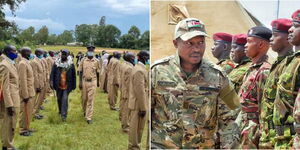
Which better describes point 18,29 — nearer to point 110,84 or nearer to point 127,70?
point 110,84

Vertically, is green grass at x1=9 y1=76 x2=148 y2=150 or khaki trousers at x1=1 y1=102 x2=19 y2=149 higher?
khaki trousers at x1=1 y1=102 x2=19 y2=149

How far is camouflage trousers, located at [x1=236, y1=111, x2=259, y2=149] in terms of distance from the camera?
360 centimetres

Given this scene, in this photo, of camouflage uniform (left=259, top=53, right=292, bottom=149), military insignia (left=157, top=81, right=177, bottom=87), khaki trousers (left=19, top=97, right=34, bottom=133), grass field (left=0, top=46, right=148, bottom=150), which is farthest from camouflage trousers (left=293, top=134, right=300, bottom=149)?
khaki trousers (left=19, top=97, right=34, bottom=133)

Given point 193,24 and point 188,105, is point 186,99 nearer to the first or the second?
point 188,105

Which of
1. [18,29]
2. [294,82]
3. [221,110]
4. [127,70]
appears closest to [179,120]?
[221,110]

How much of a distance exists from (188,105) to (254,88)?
100 centimetres

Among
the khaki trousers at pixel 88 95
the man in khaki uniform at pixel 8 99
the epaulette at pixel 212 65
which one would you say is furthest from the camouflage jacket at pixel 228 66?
the khaki trousers at pixel 88 95

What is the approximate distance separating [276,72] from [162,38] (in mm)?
4411

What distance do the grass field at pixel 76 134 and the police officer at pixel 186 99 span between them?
12.0 feet

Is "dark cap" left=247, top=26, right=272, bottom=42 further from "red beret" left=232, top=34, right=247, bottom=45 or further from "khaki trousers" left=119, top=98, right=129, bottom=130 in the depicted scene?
"khaki trousers" left=119, top=98, right=129, bottom=130

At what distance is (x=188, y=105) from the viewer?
2.93 meters

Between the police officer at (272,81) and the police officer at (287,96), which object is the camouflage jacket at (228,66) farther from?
the police officer at (287,96)

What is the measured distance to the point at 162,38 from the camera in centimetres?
753

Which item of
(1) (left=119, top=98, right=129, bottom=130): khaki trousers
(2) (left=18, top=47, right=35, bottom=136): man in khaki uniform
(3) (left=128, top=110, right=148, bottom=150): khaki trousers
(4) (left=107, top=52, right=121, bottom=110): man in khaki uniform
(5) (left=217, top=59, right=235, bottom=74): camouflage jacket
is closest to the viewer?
(5) (left=217, top=59, right=235, bottom=74): camouflage jacket
